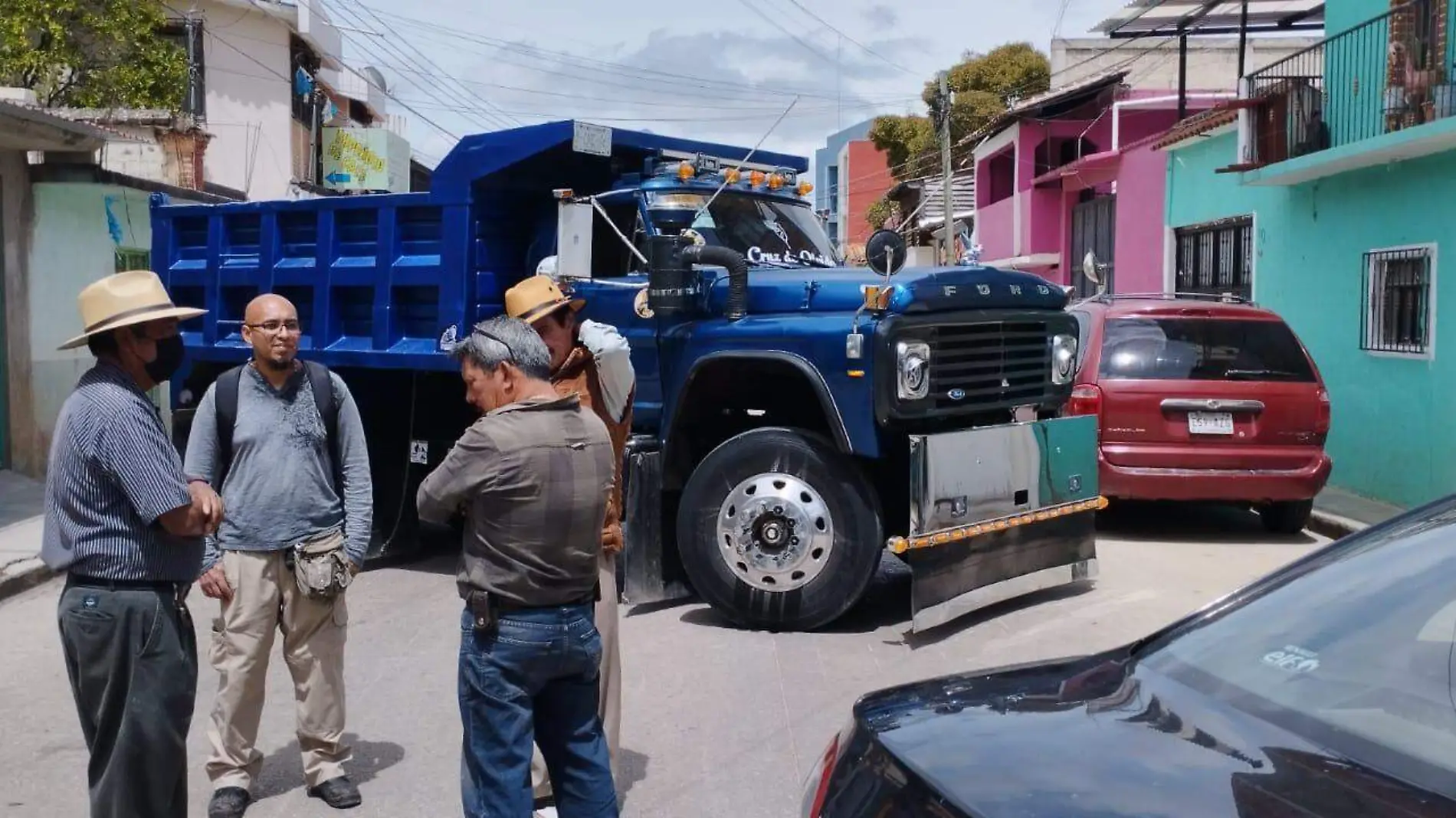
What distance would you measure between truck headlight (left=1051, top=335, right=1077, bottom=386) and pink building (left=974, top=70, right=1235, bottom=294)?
11564 mm

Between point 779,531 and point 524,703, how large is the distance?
353cm

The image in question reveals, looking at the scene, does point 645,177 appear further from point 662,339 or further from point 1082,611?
point 1082,611

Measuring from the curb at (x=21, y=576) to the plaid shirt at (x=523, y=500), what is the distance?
587 cm

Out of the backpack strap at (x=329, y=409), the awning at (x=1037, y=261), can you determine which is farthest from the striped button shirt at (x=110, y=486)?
the awning at (x=1037, y=261)

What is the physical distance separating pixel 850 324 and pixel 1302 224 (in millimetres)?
9084

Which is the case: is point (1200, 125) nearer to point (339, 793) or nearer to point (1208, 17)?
point (1208, 17)

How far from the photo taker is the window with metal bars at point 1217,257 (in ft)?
53.0

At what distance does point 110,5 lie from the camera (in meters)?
17.2

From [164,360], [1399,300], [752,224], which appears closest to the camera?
[164,360]

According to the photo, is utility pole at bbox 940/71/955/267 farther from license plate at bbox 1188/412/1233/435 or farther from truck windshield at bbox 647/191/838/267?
truck windshield at bbox 647/191/838/267

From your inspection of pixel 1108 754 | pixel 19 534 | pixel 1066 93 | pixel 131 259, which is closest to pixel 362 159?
pixel 1066 93

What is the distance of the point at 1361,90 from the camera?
1305 centimetres

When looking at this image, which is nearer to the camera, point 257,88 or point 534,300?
point 534,300

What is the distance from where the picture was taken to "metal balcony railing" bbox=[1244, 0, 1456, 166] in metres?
11.8
